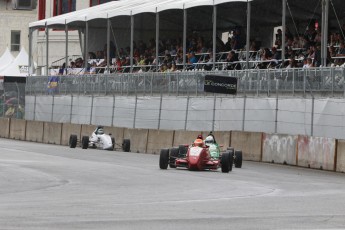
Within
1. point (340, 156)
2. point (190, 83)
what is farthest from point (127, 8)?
point (340, 156)

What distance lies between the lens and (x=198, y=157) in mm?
27750

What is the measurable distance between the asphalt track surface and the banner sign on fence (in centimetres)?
590

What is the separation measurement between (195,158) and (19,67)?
40920 mm

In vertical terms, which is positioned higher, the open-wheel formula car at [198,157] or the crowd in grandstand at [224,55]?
the crowd in grandstand at [224,55]

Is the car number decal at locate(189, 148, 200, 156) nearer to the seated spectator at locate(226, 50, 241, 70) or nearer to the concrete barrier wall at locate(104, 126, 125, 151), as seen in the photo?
the seated spectator at locate(226, 50, 241, 70)

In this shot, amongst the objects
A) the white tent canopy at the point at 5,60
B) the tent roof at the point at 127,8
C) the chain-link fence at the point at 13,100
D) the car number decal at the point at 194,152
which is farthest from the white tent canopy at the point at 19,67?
the car number decal at the point at 194,152

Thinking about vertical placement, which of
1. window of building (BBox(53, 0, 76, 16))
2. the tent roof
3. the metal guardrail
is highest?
window of building (BBox(53, 0, 76, 16))

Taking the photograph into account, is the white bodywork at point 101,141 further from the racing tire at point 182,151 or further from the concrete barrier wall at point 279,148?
the racing tire at point 182,151

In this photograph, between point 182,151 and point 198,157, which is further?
point 182,151

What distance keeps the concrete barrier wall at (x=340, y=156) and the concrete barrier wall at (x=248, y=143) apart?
4.66 meters

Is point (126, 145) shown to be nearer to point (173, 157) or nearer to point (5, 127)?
point (173, 157)

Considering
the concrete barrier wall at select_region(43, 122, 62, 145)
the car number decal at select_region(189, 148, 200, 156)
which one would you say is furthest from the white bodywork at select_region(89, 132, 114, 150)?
the car number decal at select_region(189, 148, 200, 156)

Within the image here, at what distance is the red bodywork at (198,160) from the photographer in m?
27.7

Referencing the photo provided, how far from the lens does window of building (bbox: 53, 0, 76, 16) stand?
240 ft
